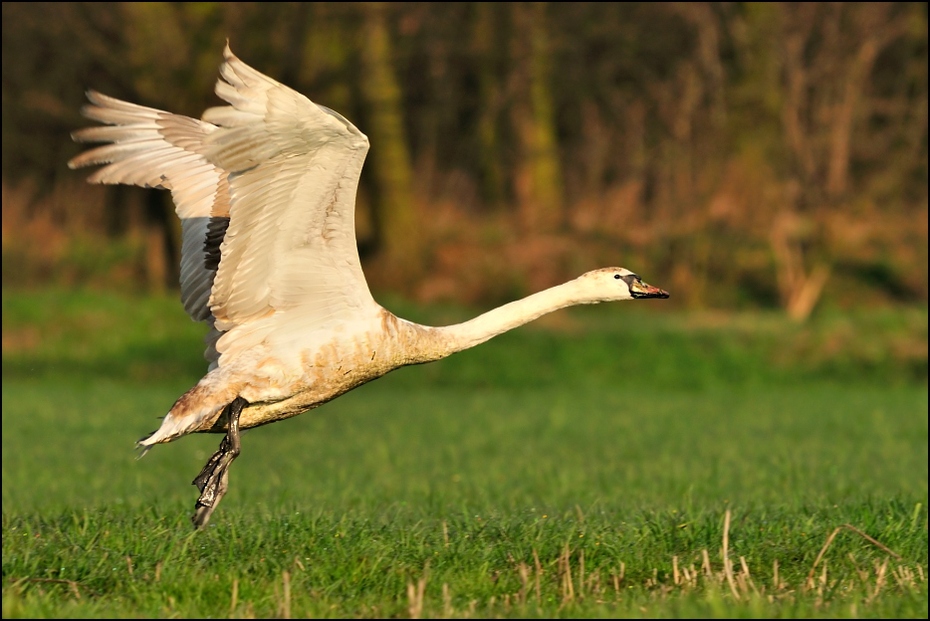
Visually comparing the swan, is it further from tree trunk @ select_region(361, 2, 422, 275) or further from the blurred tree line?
tree trunk @ select_region(361, 2, 422, 275)

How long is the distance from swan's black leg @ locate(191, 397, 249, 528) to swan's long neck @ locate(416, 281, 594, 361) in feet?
3.48

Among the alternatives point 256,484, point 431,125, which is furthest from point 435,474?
point 431,125

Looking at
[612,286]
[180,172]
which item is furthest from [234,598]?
[180,172]

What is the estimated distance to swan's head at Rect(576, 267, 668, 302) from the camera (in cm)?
764

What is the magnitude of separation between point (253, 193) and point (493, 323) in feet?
4.68

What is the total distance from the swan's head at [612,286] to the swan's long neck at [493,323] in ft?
0.30

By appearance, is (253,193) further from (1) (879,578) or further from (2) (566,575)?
(1) (879,578)

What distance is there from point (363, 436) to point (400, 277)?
912cm

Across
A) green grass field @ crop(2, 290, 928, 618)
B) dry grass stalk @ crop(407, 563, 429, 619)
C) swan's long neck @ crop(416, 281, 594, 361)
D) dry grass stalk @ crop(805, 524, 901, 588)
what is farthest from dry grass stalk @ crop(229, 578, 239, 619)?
dry grass stalk @ crop(805, 524, 901, 588)

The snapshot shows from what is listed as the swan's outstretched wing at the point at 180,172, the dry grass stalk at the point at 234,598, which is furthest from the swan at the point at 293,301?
the dry grass stalk at the point at 234,598

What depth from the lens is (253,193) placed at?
7141 mm

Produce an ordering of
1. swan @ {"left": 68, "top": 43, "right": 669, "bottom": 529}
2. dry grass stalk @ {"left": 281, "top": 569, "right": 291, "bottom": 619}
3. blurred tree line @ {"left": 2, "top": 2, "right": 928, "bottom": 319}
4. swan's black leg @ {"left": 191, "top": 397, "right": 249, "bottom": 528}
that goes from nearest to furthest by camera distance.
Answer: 1. dry grass stalk @ {"left": 281, "top": 569, "right": 291, "bottom": 619}
2. swan @ {"left": 68, "top": 43, "right": 669, "bottom": 529}
3. swan's black leg @ {"left": 191, "top": 397, "right": 249, "bottom": 528}
4. blurred tree line @ {"left": 2, "top": 2, "right": 928, "bottom": 319}

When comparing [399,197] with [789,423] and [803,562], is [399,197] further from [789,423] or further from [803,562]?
[803,562]

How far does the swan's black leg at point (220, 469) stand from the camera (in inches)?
279
